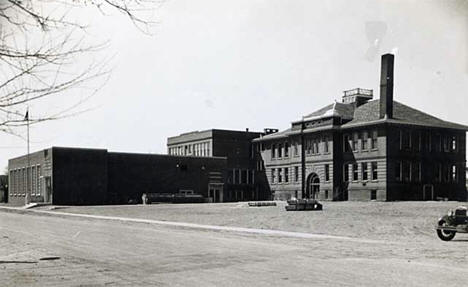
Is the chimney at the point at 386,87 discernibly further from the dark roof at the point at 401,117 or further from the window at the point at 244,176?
the window at the point at 244,176

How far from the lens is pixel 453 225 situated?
71.6ft

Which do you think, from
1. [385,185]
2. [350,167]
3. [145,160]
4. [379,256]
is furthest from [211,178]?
[379,256]

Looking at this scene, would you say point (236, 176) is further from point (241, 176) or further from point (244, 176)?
point (244, 176)

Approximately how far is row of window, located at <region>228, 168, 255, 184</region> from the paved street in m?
67.9

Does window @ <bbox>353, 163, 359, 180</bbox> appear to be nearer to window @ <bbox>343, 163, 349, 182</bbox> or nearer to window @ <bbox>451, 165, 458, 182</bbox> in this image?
window @ <bbox>343, 163, 349, 182</bbox>

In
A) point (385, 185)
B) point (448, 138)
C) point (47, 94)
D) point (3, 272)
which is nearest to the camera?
point (47, 94)

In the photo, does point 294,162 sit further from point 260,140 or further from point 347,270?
point 347,270

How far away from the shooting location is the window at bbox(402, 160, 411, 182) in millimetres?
65562

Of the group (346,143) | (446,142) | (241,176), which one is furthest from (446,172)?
(241,176)

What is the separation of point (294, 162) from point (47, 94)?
7081cm

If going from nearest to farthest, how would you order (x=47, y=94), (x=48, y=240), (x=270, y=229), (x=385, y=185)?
(x=47, y=94)
(x=48, y=240)
(x=270, y=229)
(x=385, y=185)

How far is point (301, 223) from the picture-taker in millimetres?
31266

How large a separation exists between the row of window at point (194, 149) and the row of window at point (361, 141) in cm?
2516

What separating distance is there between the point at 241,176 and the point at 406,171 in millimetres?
30410
